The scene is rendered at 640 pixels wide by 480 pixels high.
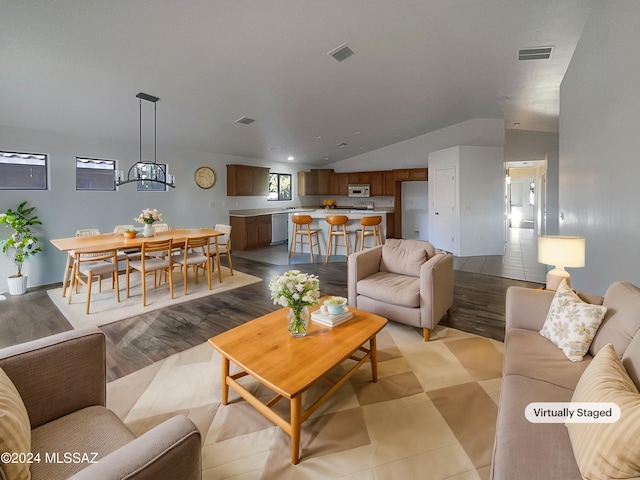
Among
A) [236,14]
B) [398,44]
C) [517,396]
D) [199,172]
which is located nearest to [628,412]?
[517,396]

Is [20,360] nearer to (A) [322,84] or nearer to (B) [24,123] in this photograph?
(A) [322,84]

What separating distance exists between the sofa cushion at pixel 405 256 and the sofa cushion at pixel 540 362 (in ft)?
4.58

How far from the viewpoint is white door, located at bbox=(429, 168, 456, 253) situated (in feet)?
23.1

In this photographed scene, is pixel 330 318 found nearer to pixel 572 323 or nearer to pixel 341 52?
pixel 572 323

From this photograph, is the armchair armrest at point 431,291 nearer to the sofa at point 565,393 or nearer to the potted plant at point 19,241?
the sofa at point 565,393

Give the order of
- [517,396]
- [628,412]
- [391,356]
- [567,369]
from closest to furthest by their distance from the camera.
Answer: [628,412]
[517,396]
[567,369]
[391,356]

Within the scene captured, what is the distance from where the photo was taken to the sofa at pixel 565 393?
98 centimetres

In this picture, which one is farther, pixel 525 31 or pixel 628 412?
pixel 525 31

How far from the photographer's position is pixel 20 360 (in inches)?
49.3

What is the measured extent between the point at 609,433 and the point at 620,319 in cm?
93

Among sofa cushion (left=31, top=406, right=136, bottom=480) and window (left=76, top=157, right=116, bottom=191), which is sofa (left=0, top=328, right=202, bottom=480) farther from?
window (left=76, top=157, right=116, bottom=191)

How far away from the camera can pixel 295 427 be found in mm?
1585

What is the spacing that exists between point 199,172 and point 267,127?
2013mm

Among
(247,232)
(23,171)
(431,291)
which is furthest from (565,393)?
(247,232)
